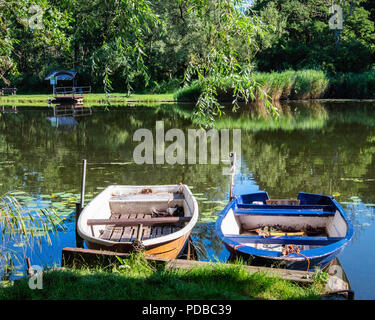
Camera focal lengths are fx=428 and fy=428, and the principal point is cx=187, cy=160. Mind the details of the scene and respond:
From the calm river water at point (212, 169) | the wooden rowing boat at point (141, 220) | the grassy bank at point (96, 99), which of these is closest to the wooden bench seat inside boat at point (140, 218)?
the wooden rowing boat at point (141, 220)

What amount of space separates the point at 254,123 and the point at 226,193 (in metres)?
15.6

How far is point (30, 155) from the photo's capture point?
1608 cm

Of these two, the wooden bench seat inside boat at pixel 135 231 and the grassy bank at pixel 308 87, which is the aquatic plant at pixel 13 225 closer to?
the wooden bench seat inside boat at pixel 135 231

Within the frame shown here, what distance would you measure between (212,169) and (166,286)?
9.00m

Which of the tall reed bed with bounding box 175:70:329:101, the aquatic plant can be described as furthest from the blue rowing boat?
the tall reed bed with bounding box 175:70:329:101

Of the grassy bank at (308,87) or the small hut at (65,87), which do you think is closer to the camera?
the grassy bank at (308,87)

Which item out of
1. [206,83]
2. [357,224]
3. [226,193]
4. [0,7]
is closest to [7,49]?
[0,7]

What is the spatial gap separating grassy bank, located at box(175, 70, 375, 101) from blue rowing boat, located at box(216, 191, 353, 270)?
28.6 metres

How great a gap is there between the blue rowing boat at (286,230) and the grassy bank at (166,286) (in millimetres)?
926

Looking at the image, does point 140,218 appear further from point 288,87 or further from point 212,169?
point 288,87

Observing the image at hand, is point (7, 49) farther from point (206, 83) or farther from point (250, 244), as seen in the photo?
point (250, 244)

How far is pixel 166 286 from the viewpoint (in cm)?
457

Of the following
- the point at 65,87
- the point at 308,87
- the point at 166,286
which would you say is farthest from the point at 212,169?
the point at 65,87

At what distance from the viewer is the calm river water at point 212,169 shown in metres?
7.80
